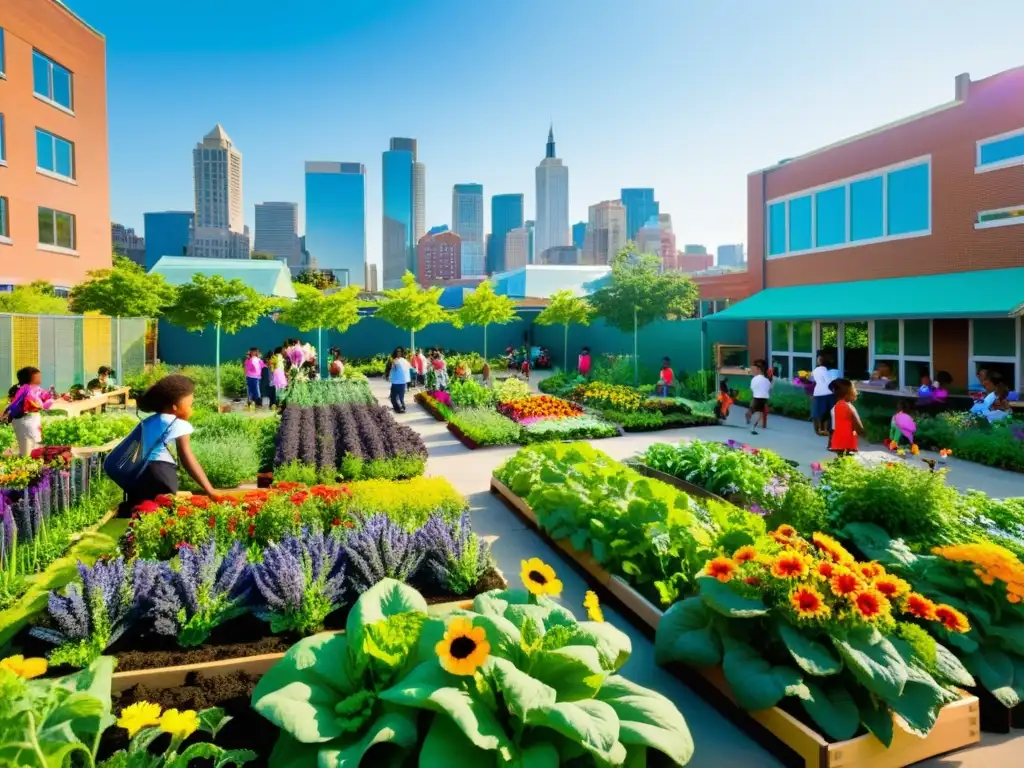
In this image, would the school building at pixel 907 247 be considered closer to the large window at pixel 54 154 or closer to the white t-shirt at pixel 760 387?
the white t-shirt at pixel 760 387

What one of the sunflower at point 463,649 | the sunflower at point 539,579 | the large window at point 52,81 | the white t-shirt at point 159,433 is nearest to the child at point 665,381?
the white t-shirt at point 159,433

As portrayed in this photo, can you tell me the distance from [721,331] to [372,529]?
18.6 m

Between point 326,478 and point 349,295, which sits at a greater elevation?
point 349,295

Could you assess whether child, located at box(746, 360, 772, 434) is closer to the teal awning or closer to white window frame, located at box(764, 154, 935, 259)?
the teal awning

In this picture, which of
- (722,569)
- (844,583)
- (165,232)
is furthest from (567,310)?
(165,232)

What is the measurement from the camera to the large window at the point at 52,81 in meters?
24.9

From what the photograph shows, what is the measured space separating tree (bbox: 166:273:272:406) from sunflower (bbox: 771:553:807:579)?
1590 centimetres

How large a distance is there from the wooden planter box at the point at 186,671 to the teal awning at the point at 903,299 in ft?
42.4

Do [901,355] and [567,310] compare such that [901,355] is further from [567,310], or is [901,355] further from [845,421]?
[567,310]

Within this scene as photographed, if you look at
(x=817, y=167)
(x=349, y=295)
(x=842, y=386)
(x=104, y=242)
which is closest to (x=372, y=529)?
(x=842, y=386)

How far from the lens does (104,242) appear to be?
28375 millimetres

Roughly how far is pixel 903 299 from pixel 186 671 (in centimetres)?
1510

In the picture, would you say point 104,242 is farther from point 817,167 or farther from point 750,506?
point 750,506

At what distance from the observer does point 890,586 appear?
3520 millimetres
